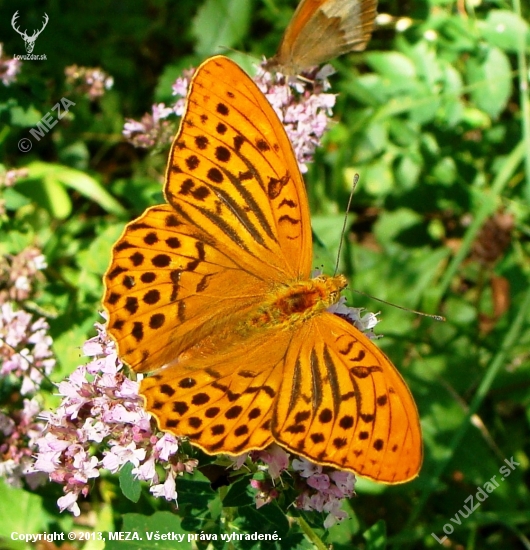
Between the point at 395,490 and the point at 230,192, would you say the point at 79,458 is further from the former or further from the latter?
the point at 395,490

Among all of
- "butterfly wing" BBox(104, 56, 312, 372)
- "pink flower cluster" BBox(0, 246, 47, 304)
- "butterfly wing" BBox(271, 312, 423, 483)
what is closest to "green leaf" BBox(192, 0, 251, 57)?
"pink flower cluster" BBox(0, 246, 47, 304)

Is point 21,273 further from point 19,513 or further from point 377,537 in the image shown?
point 377,537

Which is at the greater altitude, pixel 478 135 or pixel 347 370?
pixel 478 135

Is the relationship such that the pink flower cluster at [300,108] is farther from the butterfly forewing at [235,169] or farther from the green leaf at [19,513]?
the green leaf at [19,513]

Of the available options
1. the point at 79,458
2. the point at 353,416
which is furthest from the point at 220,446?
the point at 79,458

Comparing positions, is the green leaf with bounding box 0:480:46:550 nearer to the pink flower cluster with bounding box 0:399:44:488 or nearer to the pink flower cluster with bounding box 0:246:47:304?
the pink flower cluster with bounding box 0:399:44:488

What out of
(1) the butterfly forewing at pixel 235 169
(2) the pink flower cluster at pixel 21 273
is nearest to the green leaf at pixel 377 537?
(1) the butterfly forewing at pixel 235 169
